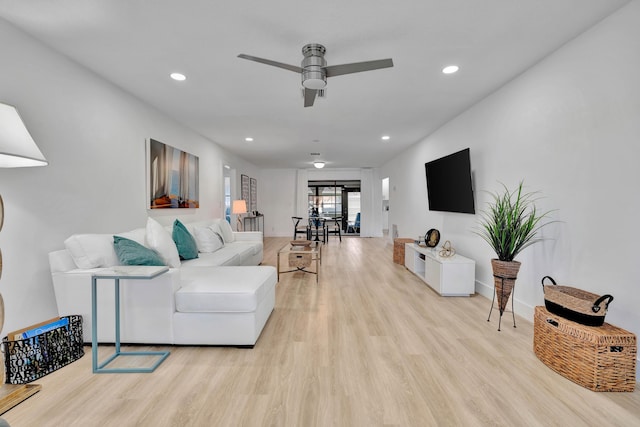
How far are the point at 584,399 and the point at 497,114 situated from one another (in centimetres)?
288

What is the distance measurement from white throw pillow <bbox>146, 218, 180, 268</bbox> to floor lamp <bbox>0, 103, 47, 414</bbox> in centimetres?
132

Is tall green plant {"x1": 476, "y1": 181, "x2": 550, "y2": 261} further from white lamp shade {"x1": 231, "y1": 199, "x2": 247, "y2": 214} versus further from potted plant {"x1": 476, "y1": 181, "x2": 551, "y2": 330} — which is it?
white lamp shade {"x1": 231, "y1": 199, "x2": 247, "y2": 214}

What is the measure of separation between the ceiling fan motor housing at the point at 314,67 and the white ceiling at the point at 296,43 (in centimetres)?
7

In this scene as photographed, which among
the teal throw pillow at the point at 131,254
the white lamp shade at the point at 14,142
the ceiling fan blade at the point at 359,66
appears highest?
the ceiling fan blade at the point at 359,66

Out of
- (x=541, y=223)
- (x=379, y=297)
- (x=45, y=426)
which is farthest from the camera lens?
(x=379, y=297)

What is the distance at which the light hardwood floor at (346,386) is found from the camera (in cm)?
161

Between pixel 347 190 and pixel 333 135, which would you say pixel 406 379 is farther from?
pixel 347 190

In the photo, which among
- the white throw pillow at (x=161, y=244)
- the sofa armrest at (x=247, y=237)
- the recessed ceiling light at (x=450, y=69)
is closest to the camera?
the recessed ceiling light at (x=450, y=69)

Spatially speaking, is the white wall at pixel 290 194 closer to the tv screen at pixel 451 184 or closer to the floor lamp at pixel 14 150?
the tv screen at pixel 451 184

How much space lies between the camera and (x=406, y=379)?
76.9 inches

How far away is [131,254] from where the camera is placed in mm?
2545

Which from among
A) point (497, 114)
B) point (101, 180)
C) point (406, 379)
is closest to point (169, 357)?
point (406, 379)

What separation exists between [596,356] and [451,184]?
9.35 ft

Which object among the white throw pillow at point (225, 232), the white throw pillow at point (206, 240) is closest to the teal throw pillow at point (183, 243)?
the white throw pillow at point (206, 240)
